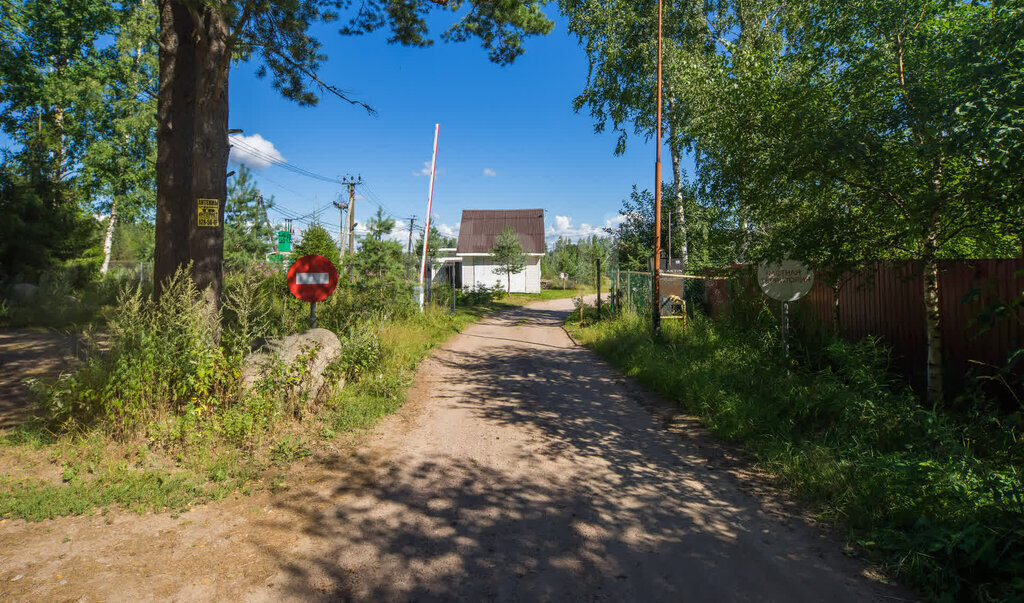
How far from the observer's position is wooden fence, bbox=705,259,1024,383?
Result: 5.41 m

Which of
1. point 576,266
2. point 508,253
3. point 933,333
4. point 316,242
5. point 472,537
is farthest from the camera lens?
point 576,266

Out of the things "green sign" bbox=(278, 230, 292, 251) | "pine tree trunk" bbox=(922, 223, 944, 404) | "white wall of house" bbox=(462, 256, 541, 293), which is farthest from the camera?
"white wall of house" bbox=(462, 256, 541, 293)

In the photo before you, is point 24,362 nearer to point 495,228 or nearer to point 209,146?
point 209,146

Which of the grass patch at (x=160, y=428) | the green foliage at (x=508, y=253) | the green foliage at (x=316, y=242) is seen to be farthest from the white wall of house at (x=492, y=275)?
the grass patch at (x=160, y=428)

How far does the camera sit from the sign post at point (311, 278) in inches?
276

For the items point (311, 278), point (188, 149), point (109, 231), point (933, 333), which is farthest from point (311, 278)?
point (109, 231)

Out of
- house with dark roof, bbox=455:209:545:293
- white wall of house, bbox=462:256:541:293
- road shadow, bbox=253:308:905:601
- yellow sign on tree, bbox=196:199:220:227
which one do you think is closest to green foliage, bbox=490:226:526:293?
house with dark roof, bbox=455:209:545:293

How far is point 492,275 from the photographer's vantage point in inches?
1516

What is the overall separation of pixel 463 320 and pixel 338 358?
11032mm

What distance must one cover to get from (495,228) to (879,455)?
3834cm

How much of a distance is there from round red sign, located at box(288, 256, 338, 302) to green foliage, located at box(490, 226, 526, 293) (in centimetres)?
2827

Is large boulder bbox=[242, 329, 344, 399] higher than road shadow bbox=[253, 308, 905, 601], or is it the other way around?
large boulder bbox=[242, 329, 344, 399]

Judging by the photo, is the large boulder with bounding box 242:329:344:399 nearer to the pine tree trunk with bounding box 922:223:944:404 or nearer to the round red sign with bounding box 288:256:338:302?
the round red sign with bounding box 288:256:338:302

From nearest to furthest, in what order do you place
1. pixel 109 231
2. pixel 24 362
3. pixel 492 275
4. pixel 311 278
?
pixel 311 278, pixel 24 362, pixel 109 231, pixel 492 275
